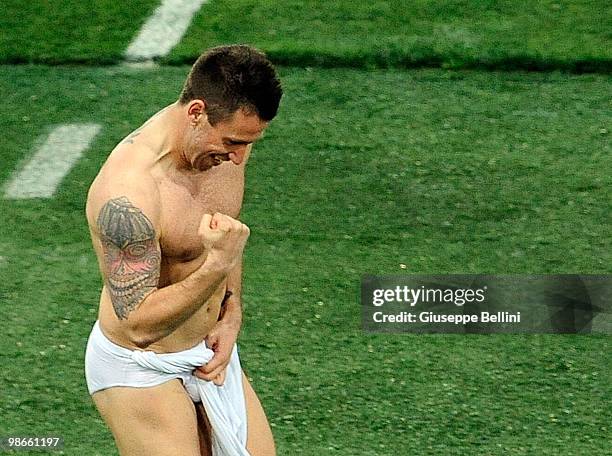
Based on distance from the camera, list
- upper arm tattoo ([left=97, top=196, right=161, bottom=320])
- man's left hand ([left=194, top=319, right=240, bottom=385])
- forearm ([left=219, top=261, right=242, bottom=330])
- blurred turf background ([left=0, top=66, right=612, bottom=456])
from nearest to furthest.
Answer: upper arm tattoo ([left=97, top=196, right=161, bottom=320]) < man's left hand ([left=194, top=319, right=240, bottom=385]) < forearm ([left=219, top=261, right=242, bottom=330]) < blurred turf background ([left=0, top=66, right=612, bottom=456])

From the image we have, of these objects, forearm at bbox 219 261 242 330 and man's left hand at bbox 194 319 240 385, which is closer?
man's left hand at bbox 194 319 240 385

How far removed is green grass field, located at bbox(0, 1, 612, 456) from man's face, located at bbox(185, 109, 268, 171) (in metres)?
2.02

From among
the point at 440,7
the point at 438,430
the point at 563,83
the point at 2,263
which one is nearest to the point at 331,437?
the point at 438,430

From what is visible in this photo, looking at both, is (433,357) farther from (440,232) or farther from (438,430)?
(440,232)

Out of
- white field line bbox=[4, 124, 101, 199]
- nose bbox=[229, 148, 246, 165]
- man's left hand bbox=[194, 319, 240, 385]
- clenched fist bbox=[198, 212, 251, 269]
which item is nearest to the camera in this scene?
clenched fist bbox=[198, 212, 251, 269]

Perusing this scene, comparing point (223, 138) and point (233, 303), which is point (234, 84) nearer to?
point (223, 138)

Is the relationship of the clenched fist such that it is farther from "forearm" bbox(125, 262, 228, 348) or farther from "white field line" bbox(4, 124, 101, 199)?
"white field line" bbox(4, 124, 101, 199)

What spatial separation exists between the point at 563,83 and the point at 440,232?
210cm

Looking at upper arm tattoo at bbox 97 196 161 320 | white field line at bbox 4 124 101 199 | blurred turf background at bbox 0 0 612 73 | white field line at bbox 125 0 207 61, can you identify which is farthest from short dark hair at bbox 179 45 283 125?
white field line at bbox 125 0 207 61

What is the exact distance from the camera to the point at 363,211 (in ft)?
24.0

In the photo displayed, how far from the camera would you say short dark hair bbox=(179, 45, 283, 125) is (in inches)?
149

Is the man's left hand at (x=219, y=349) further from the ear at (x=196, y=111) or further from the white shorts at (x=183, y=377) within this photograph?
the ear at (x=196, y=111)

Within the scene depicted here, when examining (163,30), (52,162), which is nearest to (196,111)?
(52,162)

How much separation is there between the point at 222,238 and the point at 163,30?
6.02 meters
